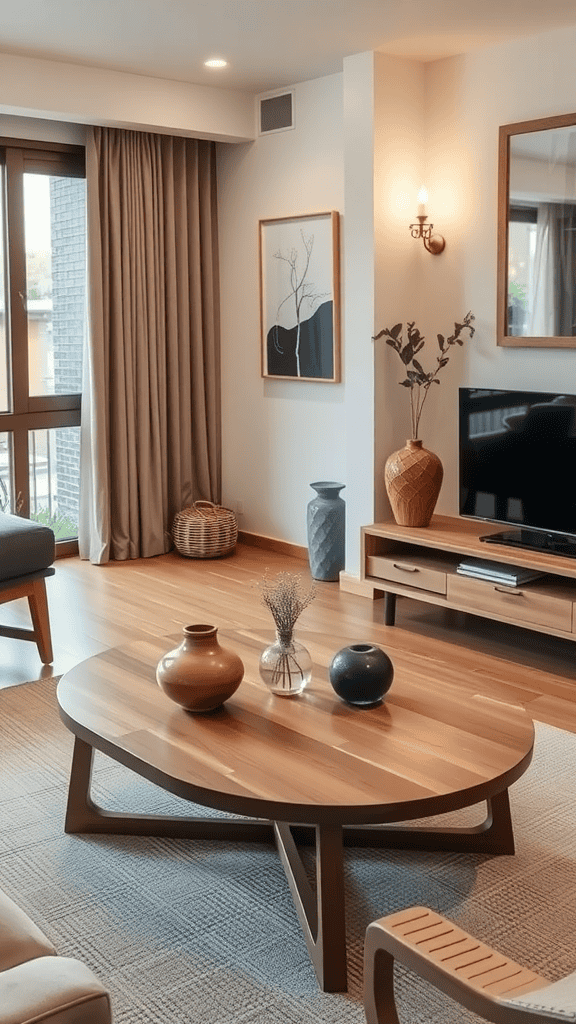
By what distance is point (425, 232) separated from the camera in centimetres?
507

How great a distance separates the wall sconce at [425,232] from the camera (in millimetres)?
5004

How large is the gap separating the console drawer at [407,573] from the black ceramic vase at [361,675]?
1.91 m

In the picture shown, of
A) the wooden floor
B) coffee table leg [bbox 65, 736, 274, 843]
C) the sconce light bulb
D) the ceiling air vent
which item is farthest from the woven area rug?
the ceiling air vent

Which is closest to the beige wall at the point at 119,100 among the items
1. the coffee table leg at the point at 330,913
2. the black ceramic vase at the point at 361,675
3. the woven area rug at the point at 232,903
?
the woven area rug at the point at 232,903

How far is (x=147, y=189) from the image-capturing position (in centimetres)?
586

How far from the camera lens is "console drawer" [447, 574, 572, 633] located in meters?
4.04

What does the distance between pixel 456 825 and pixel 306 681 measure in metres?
0.60

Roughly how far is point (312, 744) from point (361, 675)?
0.79ft

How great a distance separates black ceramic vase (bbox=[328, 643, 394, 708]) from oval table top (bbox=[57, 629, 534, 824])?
4 centimetres

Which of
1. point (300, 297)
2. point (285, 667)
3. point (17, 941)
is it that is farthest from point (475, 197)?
point (17, 941)

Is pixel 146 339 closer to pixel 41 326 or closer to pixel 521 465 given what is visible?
pixel 41 326

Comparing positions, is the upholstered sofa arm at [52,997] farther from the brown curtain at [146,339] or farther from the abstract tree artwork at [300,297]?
the brown curtain at [146,339]

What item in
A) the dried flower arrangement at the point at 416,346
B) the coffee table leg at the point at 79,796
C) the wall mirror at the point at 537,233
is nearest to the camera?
the coffee table leg at the point at 79,796

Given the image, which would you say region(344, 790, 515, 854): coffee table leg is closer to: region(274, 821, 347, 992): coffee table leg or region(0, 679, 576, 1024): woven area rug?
region(0, 679, 576, 1024): woven area rug
